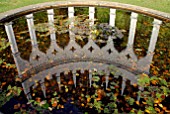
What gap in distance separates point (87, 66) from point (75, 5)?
5279 mm

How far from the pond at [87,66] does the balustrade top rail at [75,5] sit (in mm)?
426

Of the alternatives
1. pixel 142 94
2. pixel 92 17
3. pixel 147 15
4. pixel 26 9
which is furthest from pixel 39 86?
pixel 147 15

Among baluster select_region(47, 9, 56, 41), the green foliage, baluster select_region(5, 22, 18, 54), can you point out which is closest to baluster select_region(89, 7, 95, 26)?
baluster select_region(47, 9, 56, 41)

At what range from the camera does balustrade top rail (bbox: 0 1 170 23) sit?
821 centimetres

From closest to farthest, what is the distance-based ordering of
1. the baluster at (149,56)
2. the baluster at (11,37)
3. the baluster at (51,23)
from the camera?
the baluster at (149,56) < the baluster at (11,37) < the baluster at (51,23)

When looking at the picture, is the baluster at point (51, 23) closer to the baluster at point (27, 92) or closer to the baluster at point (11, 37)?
the baluster at point (11, 37)

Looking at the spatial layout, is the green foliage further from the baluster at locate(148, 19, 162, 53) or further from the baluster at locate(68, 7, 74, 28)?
the baluster at locate(148, 19, 162, 53)

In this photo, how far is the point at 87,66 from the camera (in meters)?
5.32

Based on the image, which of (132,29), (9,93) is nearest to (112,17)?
(132,29)

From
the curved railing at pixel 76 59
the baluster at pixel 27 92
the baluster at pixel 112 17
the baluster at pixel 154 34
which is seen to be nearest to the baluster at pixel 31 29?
the curved railing at pixel 76 59

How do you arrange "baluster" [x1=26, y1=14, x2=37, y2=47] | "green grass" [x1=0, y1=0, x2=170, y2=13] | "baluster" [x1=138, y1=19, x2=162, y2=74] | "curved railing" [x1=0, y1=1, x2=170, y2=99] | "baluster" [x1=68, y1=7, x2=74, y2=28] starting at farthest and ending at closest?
"green grass" [x1=0, y1=0, x2=170, y2=13] → "baluster" [x1=68, y1=7, x2=74, y2=28] → "baluster" [x1=26, y1=14, x2=37, y2=47] → "baluster" [x1=138, y1=19, x2=162, y2=74] → "curved railing" [x1=0, y1=1, x2=170, y2=99]

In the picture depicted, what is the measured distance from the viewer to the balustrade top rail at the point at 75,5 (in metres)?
8.21

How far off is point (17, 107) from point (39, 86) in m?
0.74

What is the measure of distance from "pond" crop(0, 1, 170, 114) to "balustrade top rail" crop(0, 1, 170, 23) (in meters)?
0.43
